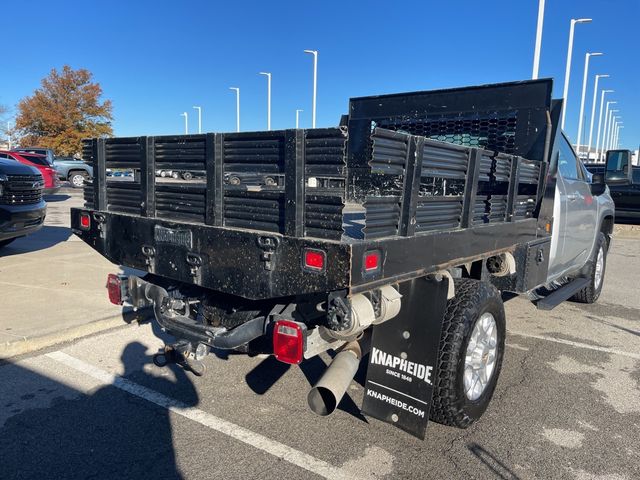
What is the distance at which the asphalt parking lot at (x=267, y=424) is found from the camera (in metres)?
2.84

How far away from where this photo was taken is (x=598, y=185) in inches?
213

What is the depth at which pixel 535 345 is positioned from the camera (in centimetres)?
497

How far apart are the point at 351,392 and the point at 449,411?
0.91 meters

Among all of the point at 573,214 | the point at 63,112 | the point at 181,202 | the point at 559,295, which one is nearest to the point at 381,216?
the point at 181,202

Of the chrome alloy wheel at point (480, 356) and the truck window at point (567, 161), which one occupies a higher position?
the truck window at point (567, 161)

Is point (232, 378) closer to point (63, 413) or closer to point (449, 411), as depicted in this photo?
point (63, 413)

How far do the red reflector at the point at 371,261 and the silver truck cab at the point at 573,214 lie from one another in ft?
8.70

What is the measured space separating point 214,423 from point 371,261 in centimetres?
168

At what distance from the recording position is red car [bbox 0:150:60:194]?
15836mm

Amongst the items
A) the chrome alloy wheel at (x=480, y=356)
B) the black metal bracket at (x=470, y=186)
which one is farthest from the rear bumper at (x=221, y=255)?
the chrome alloy wheel at (x=480, y=356)

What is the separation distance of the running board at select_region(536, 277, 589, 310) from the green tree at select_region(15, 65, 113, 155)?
1647 inches

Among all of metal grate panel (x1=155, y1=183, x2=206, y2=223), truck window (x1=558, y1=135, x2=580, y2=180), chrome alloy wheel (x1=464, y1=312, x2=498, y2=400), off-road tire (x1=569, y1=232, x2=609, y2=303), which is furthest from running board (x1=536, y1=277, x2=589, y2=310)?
metal grate panel (x1=155, y1=183, x2=206, y2=223)

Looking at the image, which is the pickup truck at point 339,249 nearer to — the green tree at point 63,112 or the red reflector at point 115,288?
the red reflector at point 115,288

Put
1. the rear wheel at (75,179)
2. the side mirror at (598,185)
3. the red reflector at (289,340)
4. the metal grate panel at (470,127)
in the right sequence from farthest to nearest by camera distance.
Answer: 1. the rear wheel at (75,179)
2. the side mirror at (598,185)
3. the metal grate panel at (470,127)
4. the red reflector at (289,340)
